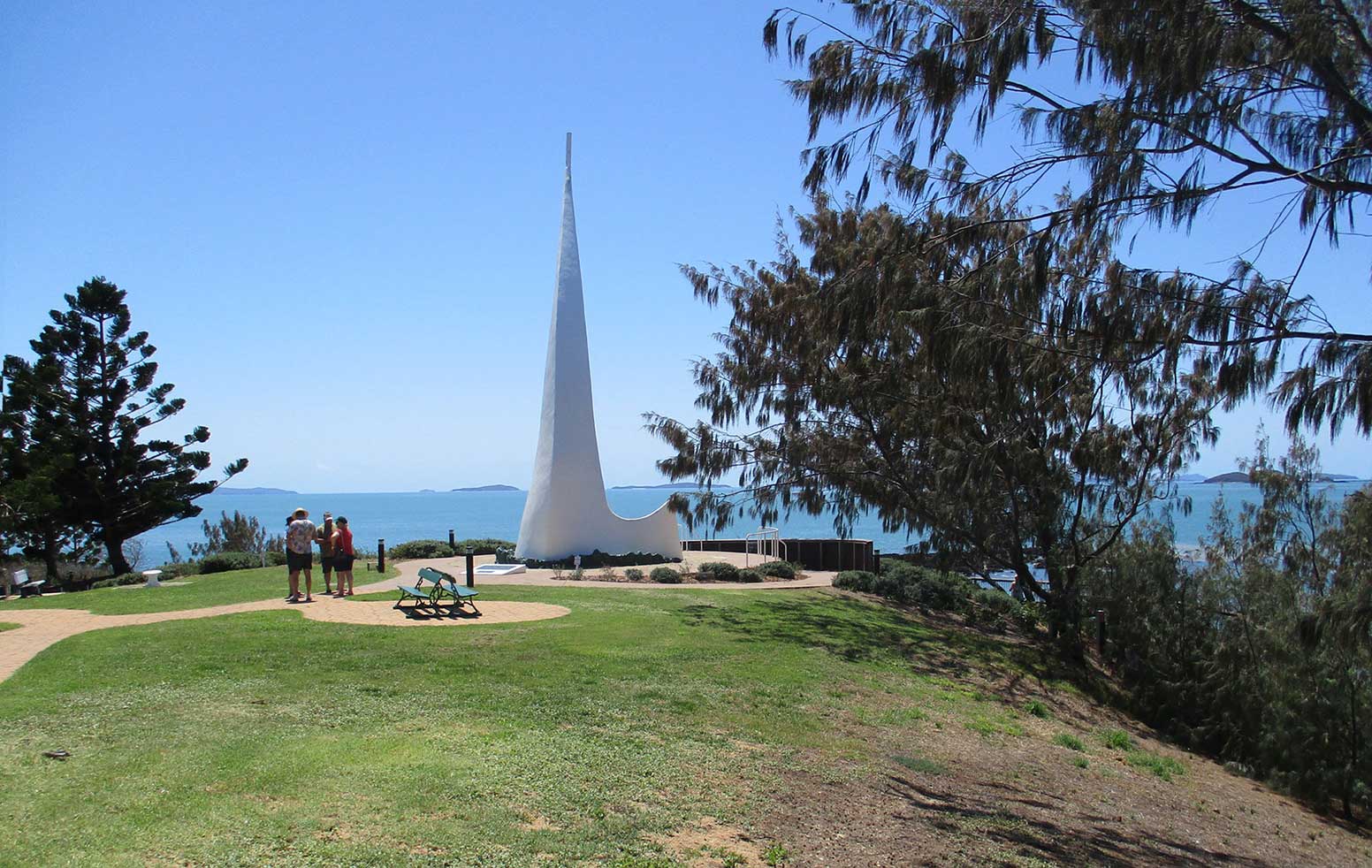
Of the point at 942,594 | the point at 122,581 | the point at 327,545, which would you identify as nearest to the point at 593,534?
the point at 942,594

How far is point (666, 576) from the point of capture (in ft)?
69.9

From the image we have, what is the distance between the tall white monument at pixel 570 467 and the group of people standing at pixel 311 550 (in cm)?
1032

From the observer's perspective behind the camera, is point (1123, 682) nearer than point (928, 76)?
No

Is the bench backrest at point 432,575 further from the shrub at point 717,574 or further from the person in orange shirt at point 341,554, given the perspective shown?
the shrub at point 717,574

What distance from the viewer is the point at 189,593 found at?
16031 mm

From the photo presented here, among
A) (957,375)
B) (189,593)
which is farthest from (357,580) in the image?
(957,375)

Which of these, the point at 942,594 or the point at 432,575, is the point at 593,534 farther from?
the point at 432,575

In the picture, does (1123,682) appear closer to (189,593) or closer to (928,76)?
(928,76)

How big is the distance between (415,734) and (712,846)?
2.72 metres

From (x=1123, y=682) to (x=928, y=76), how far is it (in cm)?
1239

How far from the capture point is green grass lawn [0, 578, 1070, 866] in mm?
5020

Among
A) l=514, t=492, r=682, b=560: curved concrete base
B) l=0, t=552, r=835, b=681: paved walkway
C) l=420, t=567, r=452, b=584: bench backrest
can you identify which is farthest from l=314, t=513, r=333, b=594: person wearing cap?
l=514, t=492, r=682, b=560: curved concrete base

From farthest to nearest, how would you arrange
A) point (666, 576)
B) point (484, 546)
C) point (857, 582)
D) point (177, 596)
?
point (484, 546), point (666, 576), point (857, 582), point (177, 596)

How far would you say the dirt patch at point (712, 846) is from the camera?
526 cm
